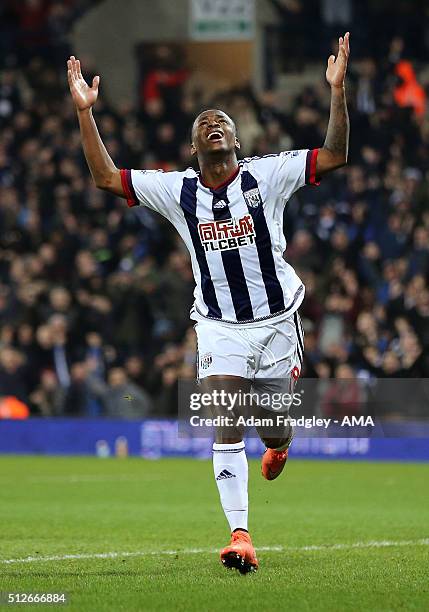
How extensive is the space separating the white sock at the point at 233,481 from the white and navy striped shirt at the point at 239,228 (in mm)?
749

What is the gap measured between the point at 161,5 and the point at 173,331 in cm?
910

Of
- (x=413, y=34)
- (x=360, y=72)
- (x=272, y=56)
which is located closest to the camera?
(x=360, y=72)

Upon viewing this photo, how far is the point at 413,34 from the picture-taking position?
973 inches

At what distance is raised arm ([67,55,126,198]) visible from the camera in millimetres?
7773

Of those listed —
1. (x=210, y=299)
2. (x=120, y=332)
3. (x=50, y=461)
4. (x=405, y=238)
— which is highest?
(x=210, y=299)

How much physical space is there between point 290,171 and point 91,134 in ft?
3.75

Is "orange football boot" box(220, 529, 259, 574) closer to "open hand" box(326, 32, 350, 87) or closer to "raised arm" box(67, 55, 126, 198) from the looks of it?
"raised arm" box(67, 55, 126, 198)

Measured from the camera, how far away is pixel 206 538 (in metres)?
9.62

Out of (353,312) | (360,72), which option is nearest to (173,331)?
(353,312)

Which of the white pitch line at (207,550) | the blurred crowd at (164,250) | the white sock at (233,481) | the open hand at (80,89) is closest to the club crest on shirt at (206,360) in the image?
the white sock at (233,481)

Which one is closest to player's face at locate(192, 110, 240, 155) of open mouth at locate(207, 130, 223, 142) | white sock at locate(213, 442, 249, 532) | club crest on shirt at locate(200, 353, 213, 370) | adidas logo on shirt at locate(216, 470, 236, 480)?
open mouth at locate(207, 130, 223, 142)

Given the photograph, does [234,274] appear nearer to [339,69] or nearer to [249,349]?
[249,349]

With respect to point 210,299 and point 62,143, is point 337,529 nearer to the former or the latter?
point 210,299

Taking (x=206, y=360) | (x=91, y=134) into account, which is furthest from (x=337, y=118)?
(x=206, y=360)
